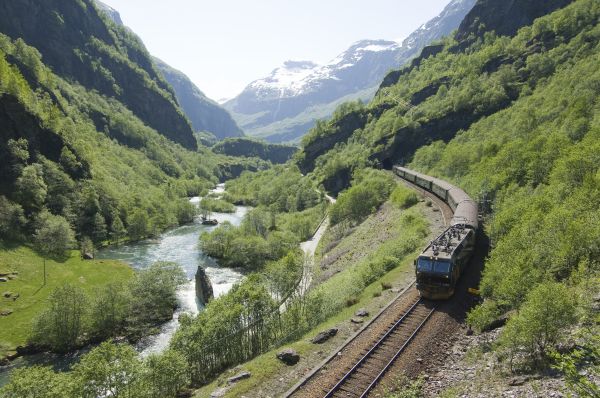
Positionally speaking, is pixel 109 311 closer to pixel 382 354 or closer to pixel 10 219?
pixel 382 354

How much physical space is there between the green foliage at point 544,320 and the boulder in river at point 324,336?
48.4 ft

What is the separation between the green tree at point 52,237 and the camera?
93.6 meters

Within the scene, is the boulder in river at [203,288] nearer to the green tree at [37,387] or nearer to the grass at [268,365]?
the grass at [268,365]

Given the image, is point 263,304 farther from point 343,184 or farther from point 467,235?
point 343,184

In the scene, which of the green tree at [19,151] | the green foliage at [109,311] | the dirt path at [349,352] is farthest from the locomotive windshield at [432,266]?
the green tree at [19,151]

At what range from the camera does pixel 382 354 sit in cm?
2797

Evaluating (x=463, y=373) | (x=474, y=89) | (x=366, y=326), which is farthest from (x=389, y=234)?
(x=474, y=89)

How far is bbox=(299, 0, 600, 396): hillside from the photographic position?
22.0m

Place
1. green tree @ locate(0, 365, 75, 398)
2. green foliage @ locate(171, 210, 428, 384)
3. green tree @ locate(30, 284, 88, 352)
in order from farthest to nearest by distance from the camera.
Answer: green tree @ locate(30, 284, 88, 352), green foliage @ locate(171, 210, 428, 384), green tree @ locate(0, 365, 75, 398)

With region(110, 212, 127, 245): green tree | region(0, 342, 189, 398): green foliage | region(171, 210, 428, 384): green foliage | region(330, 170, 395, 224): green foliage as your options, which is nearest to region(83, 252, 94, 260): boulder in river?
region(110, 212, 127, 245): green tree

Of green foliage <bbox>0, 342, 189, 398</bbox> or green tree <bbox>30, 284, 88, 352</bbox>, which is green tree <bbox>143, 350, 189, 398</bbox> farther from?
green tree <bbox>30, 284, 88, 352</bbox>

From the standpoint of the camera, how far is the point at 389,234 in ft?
242

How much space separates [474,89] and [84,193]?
158790mm

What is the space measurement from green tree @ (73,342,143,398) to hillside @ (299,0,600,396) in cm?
2532
